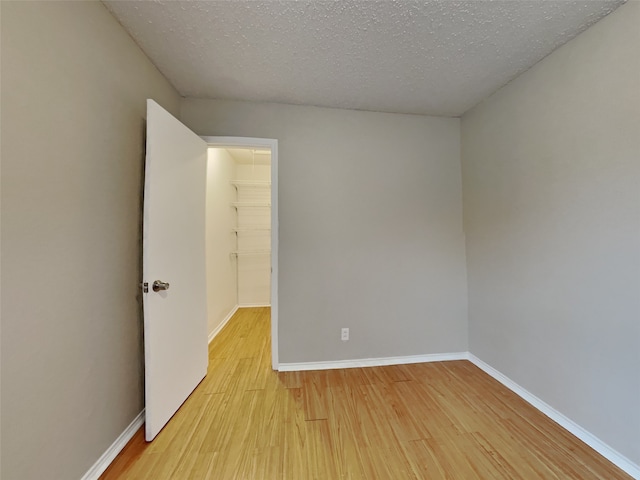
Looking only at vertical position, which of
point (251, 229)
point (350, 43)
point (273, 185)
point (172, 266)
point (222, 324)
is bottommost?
point (222, 324)

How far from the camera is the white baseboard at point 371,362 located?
7.37 ft

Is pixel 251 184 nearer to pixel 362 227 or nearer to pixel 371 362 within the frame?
pixel 362 227

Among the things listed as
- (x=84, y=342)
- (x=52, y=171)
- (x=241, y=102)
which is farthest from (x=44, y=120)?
(x=241, y=102)

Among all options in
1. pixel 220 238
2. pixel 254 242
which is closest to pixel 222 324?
pixel 220 238

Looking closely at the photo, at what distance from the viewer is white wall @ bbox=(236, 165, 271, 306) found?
163 inches

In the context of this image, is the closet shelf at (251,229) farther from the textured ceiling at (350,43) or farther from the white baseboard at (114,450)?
the white baseboard at (114,450)

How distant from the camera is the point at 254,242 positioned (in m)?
4.21

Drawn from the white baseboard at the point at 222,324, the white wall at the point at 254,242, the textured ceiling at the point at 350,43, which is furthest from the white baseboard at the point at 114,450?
the white wall at the point at 254,242

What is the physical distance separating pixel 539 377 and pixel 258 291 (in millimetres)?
3571

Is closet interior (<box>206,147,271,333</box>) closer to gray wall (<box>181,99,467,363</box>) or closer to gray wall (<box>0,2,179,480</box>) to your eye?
gray wall (<box>181,99,467,363</box>)

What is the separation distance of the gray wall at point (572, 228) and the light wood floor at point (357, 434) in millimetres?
292

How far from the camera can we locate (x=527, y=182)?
1.80m

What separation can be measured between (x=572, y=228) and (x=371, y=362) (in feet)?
5.93

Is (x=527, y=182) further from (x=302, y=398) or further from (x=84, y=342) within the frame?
(x=84, y=342)
